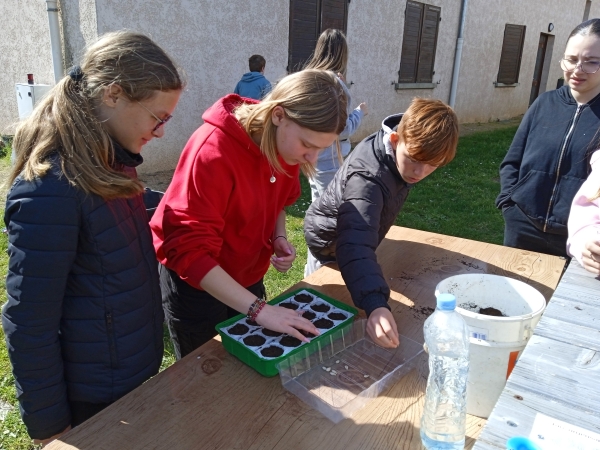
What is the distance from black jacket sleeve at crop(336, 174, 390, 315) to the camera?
1472 mm

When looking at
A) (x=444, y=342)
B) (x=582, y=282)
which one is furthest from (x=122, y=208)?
(x=582, y=282)

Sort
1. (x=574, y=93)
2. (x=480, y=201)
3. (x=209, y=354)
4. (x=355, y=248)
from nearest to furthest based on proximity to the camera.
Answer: (x=209, y=354), (x=355, y=248), (x=574, y=93), (x=480, y=201)

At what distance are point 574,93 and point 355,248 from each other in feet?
4.92

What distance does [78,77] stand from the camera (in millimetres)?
1265

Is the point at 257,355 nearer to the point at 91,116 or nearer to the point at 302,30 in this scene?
the point at 91,116

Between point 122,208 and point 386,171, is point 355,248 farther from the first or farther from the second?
point 122,208

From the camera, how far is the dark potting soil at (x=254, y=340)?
1337 mm

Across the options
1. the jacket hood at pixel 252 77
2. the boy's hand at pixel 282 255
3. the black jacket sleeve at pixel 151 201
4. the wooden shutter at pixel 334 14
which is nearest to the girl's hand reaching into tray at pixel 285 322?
the boy's hand at pixel 282 255

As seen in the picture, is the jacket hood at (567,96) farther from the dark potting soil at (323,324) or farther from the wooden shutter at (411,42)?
the wooden shutter at (411,42)

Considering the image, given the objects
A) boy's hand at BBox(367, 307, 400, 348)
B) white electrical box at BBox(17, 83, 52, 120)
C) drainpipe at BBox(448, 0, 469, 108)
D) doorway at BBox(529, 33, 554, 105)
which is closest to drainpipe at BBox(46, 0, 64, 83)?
white electrical box at BBox(17, 83, 52, 120)

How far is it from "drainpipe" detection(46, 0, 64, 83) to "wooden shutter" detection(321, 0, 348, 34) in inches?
144

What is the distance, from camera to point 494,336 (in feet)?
3.44

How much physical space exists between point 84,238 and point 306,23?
6751mm

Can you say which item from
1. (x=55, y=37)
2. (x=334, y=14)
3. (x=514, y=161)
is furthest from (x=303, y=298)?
(x=334, y=14)
